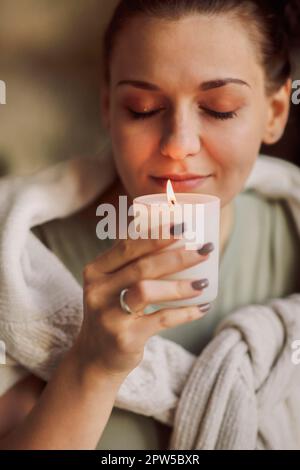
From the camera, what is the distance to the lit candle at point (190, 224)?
0.51m

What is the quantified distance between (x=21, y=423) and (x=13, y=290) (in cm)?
16

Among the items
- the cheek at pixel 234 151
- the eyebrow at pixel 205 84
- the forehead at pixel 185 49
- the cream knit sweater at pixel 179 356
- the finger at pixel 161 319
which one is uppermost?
the forehead at pixel 185 49

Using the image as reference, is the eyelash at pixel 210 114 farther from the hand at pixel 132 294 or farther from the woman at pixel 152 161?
the hand at pixel 132 294

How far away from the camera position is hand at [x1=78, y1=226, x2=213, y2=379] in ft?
1.75

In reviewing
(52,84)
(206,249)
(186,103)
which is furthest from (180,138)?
(52,84)

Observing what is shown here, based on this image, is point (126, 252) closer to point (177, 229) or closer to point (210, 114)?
point (177, 229)

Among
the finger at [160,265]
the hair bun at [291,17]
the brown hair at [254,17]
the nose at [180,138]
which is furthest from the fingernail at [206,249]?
the hair bun at [291,17]

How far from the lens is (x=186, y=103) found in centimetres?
70

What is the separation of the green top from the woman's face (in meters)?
0.13

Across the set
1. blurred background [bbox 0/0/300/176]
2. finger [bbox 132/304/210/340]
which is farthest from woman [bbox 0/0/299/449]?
blurred background [bbox 0/0/300/176]

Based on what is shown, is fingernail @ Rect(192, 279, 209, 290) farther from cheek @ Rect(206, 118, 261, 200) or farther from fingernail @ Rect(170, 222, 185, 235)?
cheek @ Rect(206, 118, 261, 200)

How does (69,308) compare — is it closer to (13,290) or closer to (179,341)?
(13,290)

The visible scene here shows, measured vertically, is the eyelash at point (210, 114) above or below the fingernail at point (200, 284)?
→ above

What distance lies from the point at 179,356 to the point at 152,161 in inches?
10.1
